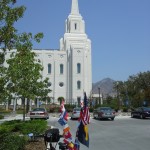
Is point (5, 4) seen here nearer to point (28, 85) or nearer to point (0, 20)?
point (0, 20)

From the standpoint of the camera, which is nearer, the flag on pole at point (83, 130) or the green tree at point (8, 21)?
the flag on pole at point (83, 130)

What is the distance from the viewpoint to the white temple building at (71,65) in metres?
81.5

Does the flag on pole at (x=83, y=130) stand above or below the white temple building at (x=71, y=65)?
below

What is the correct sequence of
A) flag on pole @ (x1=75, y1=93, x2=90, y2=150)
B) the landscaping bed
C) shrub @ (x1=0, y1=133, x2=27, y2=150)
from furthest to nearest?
the landscaping bed < shrub @ (x1=0, y1=133, x2=27, y2=150) < flag on pole @ (x1=75, y1=93, x2=90, y2=150)

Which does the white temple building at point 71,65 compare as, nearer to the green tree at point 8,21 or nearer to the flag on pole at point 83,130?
the green tree at point 8,21

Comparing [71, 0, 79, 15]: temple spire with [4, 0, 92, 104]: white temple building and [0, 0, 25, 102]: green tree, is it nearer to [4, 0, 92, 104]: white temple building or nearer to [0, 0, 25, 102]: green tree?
[4, 0, 92, 104]: white temple building

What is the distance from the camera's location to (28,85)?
81.6 ft

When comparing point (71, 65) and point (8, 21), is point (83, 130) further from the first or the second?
point (71, 65)

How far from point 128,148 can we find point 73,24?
252 feet

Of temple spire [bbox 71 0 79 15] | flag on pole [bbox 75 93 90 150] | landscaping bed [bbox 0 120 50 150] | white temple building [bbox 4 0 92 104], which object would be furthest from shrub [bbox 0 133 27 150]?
temple spire [bbox 71 0 79 15]

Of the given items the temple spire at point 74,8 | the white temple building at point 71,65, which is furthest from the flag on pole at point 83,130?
the temple spire at point 74,8

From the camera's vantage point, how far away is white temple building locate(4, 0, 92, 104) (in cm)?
8150

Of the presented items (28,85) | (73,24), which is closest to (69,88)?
(73,24)

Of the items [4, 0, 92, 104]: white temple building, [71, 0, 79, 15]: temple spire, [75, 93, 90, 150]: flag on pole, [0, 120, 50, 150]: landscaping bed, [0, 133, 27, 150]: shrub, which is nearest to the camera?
[75, 93, 90, 150]: flag on pole
